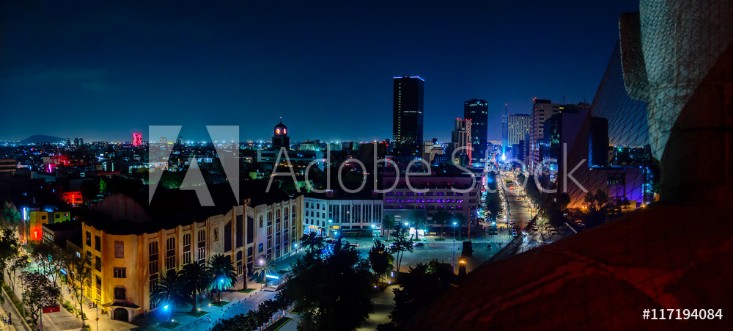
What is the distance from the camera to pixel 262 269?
33125 mm

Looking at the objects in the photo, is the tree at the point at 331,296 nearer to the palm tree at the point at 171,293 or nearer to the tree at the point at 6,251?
the palm tree at the point at 171,293

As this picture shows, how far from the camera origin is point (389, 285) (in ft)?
105

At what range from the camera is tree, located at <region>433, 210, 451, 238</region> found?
166 ft

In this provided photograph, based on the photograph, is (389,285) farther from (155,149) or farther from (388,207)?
(155,149)

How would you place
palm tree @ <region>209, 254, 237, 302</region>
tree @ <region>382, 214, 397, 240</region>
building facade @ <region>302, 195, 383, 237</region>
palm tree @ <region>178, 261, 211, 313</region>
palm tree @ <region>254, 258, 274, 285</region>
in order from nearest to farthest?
palm tree @ <region>178, 261, 211, 313</region>
palm tree @ <region>209, 254, 237, 302</region>
palm tree @ <region>254, 258, 274, 285</region>
tree @ <region>382, 214, 397, 240</region>
building facade @ <region>302, 195, 383, 237</region>

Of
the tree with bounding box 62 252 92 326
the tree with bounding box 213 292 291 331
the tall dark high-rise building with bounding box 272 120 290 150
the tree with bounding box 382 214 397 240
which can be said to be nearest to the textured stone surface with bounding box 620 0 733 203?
the tree with bounding box 213 292 291 331

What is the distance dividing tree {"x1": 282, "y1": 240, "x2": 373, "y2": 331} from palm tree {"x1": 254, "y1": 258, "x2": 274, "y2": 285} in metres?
9.90

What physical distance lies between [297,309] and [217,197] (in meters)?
17.9

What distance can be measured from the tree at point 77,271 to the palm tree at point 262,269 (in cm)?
955

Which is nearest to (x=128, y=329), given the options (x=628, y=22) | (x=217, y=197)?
(x=217, y=197)

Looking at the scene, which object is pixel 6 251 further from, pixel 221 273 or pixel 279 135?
pixel 279 135

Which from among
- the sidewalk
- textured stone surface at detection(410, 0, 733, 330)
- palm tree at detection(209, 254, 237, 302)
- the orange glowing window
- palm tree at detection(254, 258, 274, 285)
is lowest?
the sidewalk

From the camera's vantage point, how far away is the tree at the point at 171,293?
1006 inches

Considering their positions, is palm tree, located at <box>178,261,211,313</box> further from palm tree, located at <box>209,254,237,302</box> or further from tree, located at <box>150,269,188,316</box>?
palm tree, located at <box>209,254,237,302</box>
